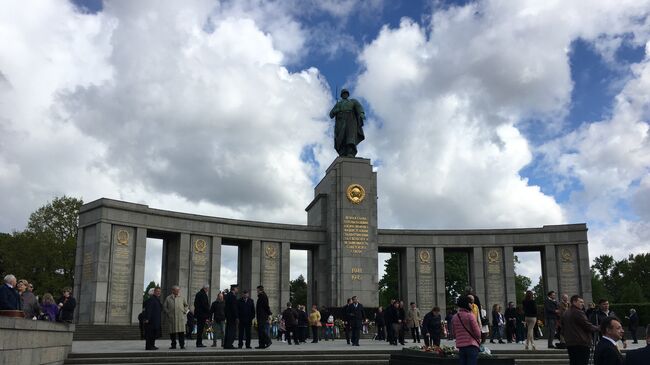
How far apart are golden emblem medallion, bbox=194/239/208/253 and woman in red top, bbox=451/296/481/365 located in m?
25.2

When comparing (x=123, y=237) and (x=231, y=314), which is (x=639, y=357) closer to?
(x=231, y=314)

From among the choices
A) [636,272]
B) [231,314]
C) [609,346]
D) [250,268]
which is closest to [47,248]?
[250,268]

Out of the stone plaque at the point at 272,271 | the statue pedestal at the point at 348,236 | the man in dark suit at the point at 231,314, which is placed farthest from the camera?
the stone plaque at the point at 272,271

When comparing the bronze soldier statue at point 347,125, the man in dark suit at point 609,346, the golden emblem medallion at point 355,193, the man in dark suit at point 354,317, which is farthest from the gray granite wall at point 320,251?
the man in dark suit at point 609,346

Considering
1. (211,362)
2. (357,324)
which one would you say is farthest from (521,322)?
(211,362)

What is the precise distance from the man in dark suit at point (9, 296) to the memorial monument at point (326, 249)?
1853 centimetres

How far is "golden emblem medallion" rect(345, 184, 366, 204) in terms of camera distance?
3422 cm

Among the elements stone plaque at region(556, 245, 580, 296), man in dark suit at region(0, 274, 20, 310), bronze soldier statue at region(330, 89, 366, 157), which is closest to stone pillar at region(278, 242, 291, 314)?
bronze soldier statue at region(330, 89, 366, 157)

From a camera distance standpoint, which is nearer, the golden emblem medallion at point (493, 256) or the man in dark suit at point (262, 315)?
the man in dark suit at point (262, 315)

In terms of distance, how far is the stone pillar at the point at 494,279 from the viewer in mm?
37188

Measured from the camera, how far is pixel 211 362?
49.3 feet

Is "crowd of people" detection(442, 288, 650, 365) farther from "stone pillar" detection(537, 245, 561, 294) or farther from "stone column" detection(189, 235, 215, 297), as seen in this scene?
"stone column" detection(189, 235, 215, 297)

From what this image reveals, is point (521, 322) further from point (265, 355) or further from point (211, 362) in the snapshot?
point (211, 362)

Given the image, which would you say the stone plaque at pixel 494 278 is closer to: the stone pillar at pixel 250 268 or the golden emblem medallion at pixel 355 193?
the golden emblem medallion at pixel 355 193
